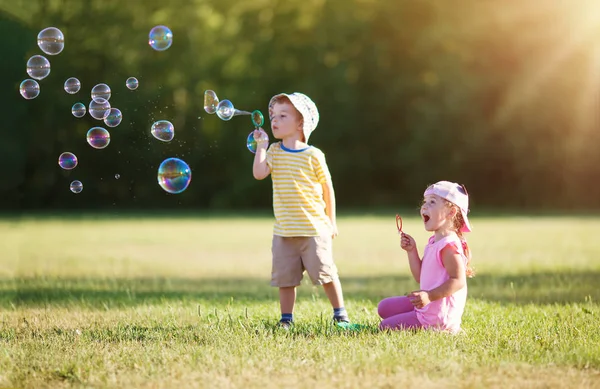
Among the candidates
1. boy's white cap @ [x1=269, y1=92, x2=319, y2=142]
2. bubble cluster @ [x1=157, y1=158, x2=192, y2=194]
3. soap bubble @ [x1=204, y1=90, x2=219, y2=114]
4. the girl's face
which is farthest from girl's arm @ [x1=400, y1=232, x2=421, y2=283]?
bubble cluster @ [x1=157, y1=158, x2=192, y2=194]

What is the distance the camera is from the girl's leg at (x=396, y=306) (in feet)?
16.6

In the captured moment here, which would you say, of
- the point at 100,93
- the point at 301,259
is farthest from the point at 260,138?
the point at 100,93

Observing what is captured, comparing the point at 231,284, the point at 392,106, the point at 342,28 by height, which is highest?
the point at 342,28

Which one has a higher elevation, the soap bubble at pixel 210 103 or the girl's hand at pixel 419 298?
the soap bubble at pixel 210 103

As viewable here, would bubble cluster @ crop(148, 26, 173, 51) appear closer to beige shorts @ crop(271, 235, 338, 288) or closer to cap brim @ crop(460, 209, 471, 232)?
beige shorts @ crop(271, 235, 338, 288)

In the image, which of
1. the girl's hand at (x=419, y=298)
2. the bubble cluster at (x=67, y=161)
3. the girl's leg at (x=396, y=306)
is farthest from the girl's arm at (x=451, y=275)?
the bubble cluster at (x=67, y=161)

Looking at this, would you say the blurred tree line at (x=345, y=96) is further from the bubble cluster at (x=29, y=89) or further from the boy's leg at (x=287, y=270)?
the boy's leg at (x=287, y=270)

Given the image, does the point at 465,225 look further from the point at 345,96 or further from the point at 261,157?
the point at 345,96

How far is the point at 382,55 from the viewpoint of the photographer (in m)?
27.6

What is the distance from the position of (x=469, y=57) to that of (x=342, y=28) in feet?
13.2

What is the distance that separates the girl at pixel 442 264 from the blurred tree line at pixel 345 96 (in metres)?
20.1

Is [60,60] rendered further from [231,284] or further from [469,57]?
[231,284]

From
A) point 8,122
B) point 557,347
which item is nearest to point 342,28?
point 8,122

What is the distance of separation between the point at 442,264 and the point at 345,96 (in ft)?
74.7
